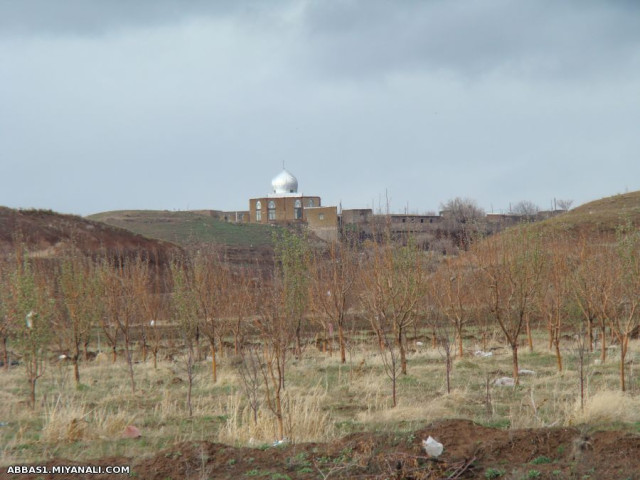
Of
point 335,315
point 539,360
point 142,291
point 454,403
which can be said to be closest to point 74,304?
point 142,291

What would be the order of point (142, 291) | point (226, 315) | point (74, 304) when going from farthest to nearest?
point (142, 291), point (226, 315), point (74, 304)

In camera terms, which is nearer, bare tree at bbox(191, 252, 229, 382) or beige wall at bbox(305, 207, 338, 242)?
bare tree at bbox(191, 252, 229, 382)

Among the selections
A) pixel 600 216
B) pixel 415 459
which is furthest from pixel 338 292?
pixel 600 216

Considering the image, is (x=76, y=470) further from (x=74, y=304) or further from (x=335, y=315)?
(x=335, y=315)

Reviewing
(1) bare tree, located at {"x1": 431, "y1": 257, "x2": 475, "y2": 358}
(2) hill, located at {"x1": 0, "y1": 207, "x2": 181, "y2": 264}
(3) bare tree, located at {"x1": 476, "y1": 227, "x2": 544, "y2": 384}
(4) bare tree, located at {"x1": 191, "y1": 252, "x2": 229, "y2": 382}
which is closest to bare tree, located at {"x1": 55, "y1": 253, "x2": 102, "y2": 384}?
(4) bare tree, located at {"x1": 191, "y1": 252, "x2": 229, "y2": 382}

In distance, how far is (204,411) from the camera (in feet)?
37.2

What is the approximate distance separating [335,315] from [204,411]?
28.5ft

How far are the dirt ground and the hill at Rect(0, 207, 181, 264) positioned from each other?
38.4 m

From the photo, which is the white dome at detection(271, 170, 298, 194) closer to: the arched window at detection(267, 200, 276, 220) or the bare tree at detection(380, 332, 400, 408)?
the arched window at detection(267, 200, 276, 220)

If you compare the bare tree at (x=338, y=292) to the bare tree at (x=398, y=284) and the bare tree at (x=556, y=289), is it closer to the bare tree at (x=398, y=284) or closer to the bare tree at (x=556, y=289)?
the bare tree at (x=398, y=284)

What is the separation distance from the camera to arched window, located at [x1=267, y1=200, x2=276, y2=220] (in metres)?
76.4

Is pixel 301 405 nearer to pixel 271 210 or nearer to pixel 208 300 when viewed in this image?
pixel 208 300

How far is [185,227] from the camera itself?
73.6 m

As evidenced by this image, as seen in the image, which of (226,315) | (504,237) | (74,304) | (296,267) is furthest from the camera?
(296,267)
